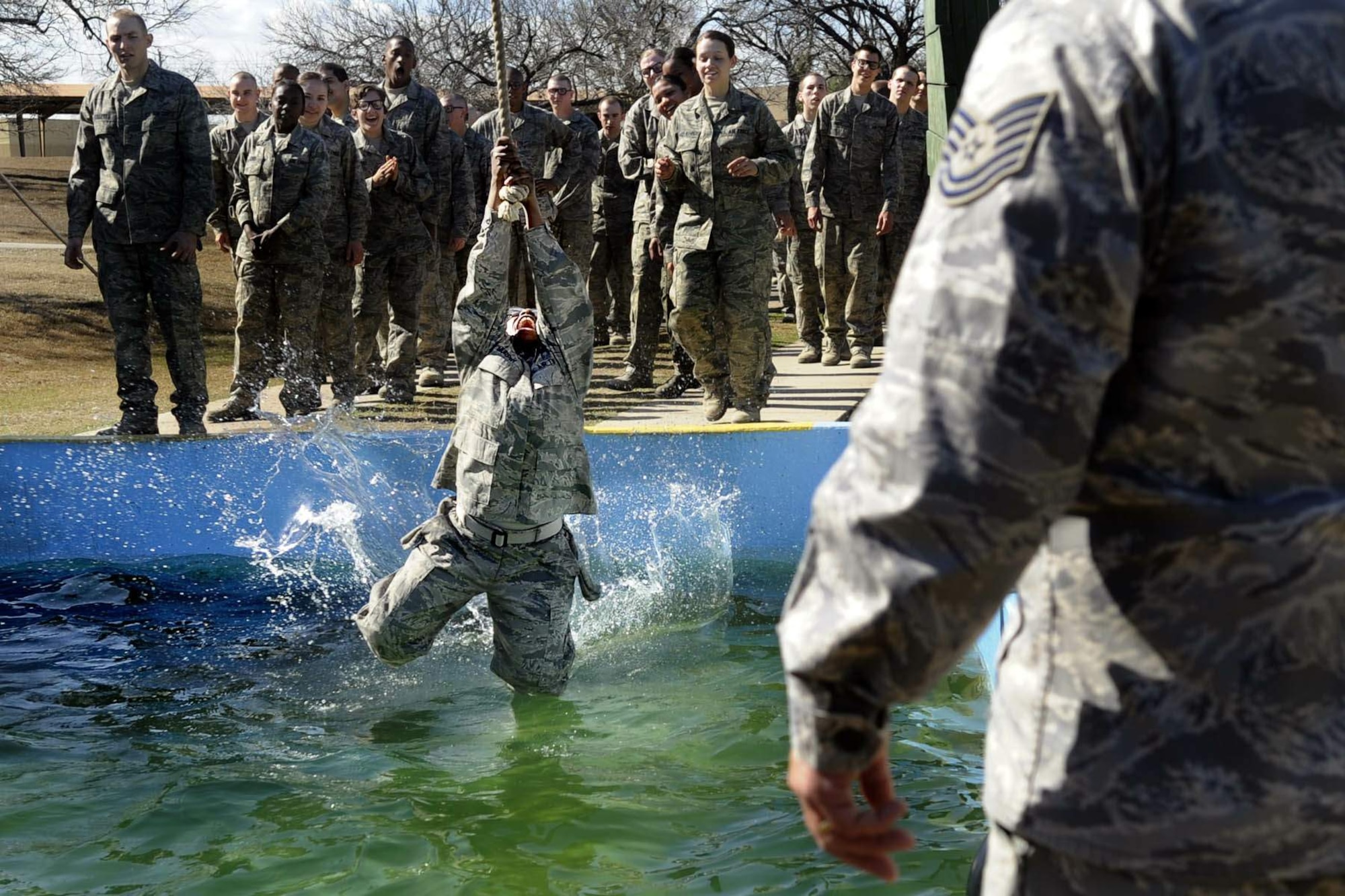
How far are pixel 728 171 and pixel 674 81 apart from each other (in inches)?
44.7

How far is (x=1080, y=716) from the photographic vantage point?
1.61 metres

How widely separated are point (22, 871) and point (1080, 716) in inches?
146

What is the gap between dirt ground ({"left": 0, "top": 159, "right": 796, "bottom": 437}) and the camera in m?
10.6

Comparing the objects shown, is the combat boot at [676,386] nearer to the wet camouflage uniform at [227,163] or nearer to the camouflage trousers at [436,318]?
the camouflage trousers at [436,318]

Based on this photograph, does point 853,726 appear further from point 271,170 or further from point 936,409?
point 271,170

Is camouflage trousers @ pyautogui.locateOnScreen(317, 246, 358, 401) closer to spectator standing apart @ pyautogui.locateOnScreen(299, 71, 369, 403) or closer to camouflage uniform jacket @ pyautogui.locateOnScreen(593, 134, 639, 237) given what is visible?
spectator standing apart @ pyautogui.locateOnScreen(299, 71, 369, 403)

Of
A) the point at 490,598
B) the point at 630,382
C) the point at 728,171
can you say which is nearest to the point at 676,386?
the point at 630,382

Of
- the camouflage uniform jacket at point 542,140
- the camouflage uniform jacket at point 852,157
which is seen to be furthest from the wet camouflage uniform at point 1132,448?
the camouflage uniform jacket at point 852,157

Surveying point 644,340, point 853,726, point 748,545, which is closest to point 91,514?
point 748,545

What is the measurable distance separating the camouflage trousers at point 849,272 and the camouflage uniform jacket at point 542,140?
82.2 inches

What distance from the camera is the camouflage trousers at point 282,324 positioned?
9953 mm

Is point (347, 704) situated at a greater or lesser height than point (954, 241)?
lesser

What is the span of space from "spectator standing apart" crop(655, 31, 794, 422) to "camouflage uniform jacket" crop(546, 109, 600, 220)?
93.1 inches

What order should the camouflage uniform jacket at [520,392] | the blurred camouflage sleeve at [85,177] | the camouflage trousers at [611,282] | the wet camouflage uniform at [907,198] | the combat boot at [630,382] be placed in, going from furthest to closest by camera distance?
the camouflage trousers at [611,282] < the wet camouflage uniform at [907,198] < the combat boot at [630,382] < the blurred camouflage sleeve at [85,177] < the camouflage uniform jacket at [520,392]
